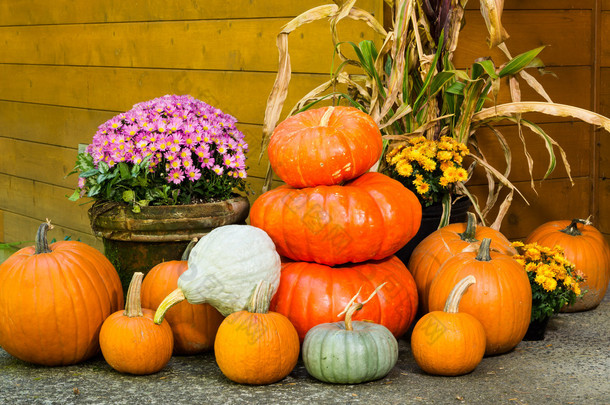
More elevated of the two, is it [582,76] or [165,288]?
[582,76]

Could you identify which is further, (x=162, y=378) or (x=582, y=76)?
(x=582, y=76)

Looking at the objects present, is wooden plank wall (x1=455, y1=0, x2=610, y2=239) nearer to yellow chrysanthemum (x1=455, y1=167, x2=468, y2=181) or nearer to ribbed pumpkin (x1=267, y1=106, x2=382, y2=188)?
yellow chrysanthemum (x1=455, y1=167, x2=468, y2=181)

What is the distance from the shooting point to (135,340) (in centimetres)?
243

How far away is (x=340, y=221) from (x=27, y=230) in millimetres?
3264

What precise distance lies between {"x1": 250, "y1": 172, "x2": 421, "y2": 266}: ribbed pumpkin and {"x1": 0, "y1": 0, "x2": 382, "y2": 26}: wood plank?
35.2 inches

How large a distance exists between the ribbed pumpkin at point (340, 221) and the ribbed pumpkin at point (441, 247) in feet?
0.58

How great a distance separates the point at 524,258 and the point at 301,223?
793 millimetres

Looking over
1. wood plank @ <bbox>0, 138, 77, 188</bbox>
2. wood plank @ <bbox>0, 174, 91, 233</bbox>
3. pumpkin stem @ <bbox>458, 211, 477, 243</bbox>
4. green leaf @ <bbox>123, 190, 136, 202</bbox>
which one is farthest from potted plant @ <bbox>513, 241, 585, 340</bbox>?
wood plank @ <bbox>0, 138, 77, 188</bbox>

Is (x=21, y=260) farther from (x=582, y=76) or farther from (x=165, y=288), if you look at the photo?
(x=582, y=76)

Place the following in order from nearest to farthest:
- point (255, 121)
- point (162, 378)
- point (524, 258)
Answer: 1. point (162, 378)
2. point (524, 258)
3. point (255, 121)

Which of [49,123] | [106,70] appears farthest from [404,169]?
[49,123]

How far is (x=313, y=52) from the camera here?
134 inches

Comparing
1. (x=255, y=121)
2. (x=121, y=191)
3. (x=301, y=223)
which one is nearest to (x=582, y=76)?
(x=255, y=121)

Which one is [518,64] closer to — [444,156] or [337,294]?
[444,156]
